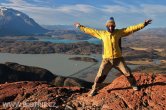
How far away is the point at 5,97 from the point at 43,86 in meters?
1.67

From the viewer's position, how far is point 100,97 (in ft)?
37.9

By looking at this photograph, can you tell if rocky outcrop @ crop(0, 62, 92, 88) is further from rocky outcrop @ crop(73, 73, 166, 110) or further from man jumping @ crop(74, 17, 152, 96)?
man jumping @ crop(74, 17, 152, 96)

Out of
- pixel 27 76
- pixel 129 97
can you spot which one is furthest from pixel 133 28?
pixel 27 76

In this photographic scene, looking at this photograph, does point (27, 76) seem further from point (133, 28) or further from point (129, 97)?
point (133, 28)

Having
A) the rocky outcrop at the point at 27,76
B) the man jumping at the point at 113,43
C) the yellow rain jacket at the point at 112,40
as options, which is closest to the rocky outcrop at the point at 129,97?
the man jumping at the point at 113,43

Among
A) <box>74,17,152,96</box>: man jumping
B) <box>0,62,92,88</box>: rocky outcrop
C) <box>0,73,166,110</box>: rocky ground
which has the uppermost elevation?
<box>74,17,152,96</box>: man jumping

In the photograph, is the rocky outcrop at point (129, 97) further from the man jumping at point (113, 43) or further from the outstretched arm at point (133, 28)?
the outstretched arm at point (133, 28)

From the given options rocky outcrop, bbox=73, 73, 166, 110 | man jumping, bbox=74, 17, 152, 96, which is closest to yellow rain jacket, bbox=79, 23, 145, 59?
man jumping, bbox=74, 17, 152, 96

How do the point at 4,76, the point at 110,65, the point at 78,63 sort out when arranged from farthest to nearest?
the point at 78,63
the point at 4,76
the point at 110,65

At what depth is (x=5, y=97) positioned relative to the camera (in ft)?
42.2

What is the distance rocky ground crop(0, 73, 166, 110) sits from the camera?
36.1 feet

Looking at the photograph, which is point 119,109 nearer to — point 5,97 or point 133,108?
point 133,108

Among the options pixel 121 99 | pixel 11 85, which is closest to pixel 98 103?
pixel 121 99

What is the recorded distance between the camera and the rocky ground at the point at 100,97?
1099 centimetres
